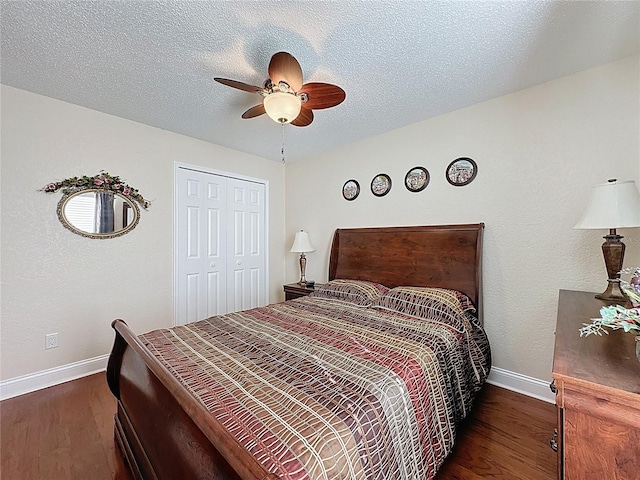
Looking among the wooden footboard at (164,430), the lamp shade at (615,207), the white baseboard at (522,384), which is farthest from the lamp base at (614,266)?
the wooden footboard at (164,430)

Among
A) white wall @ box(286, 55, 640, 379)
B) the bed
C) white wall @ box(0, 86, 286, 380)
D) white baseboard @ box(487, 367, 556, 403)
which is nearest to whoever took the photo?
the bed

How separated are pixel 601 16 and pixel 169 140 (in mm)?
3636

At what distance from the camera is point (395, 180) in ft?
9.85

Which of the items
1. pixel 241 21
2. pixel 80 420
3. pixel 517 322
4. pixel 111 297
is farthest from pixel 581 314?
pixel 111 297

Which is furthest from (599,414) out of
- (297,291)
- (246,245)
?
(246,245)

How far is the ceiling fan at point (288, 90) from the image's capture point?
61.7 inches

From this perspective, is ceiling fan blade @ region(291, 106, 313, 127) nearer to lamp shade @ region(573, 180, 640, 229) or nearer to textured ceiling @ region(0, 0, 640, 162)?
textured ceiling @ region(0, 0, 640, 162)

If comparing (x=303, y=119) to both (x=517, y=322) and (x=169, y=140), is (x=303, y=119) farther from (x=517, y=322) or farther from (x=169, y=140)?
(x=517, y=322)

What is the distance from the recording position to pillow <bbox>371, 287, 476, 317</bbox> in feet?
6.90

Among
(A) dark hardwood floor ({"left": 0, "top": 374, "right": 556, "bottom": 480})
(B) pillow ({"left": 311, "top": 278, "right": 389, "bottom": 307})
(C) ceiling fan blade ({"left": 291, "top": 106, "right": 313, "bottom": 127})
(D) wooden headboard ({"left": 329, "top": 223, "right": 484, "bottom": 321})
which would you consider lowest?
(A) dark hardwood floor ({"left": 0, "top": 374, "right": 556, "bottom": 480})

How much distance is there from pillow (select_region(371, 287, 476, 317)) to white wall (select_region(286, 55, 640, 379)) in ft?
1.22

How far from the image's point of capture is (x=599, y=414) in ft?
2.39

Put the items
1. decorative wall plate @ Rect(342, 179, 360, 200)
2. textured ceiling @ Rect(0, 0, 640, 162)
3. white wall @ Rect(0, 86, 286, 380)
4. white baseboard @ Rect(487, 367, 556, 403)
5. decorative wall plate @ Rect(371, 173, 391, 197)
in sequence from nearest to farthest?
textured ceiling @ Rect(0, 0, 640, 162)
white baseboard @ Rect(487, 367, 556, 403)
white wall @ Rect(0, 86, 286, 380)
decorative wall plate @ Rect(371, 173, 391, 197)
decorative wall plate @ Rect(342, 179, 360, 200)

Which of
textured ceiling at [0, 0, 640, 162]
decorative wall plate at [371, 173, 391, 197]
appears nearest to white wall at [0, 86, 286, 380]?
textured ceiling at [0, 0, 640, 162]
